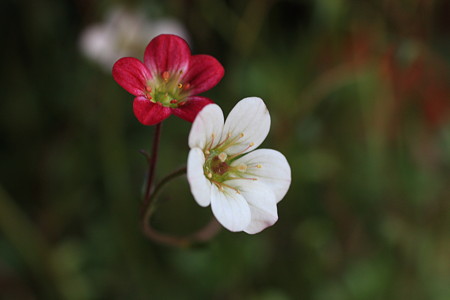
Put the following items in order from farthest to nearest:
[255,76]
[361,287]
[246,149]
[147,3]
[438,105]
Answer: [438,105] → [147,3] → [255,76] → [361,287] → [246,149]

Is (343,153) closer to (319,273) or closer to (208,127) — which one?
(319,273)

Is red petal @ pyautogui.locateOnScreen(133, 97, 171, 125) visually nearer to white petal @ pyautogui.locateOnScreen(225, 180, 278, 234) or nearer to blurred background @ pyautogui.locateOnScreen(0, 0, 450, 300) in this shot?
white petal @ pyautogui.locateOnScreen(225, 180, 278, 234)

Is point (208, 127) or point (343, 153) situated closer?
point (208, 127)

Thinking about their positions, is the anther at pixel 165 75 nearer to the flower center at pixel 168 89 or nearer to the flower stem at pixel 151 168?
the flower center at pixel 168 89

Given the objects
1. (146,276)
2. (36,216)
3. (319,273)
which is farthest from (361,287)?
(36,216)

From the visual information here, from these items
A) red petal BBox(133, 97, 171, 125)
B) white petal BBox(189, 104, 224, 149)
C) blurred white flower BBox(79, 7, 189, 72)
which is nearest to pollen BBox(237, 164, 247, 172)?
white petal BBox(189, 104, 224, 149)

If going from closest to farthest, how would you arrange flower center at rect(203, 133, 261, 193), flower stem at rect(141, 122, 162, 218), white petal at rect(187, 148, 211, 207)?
white petal at rect(187, 148, 211, 207) < flower stem at rect(141, 122, 162, 218) < flower center at rect(203, 133, 261, 193)

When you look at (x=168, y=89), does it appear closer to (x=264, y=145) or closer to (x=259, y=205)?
(x=259, y=205)


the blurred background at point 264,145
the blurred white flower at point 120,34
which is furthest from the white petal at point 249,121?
the blurred white flower at point 120,34
